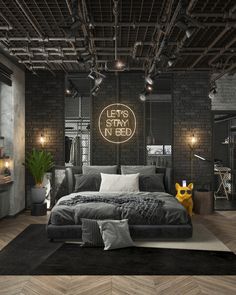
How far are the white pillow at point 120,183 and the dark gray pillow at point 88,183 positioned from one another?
150 millimetres

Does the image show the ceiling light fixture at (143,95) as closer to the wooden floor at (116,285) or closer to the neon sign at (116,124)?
the neon sign at (116,124)

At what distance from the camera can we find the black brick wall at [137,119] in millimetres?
7848

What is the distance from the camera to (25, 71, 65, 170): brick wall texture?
7.84m

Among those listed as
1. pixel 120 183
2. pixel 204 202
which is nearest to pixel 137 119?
pixel 120 183

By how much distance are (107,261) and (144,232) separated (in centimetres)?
105

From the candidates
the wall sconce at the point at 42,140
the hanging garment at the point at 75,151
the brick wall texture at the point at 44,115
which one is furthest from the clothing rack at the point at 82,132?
the wall sconce at the point at 42,140

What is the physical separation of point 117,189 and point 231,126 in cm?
561

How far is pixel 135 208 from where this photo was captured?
518 cm

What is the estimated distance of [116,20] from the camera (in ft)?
15.1

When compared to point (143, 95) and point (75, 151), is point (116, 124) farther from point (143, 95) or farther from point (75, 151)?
point (75, 151)

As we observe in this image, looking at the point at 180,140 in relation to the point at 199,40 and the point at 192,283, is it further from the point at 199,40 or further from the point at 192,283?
the point at 192,283

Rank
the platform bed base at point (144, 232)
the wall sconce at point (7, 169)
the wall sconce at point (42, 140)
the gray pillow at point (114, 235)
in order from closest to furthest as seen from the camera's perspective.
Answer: the gray pillow at point (114, 235) → the platform bed base at point (144, 232) → the wall sconce at point (7, 169) → the wall sconce at point (42, 140)

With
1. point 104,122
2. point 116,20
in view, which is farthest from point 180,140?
point 116,20

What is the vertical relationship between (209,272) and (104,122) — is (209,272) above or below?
below
